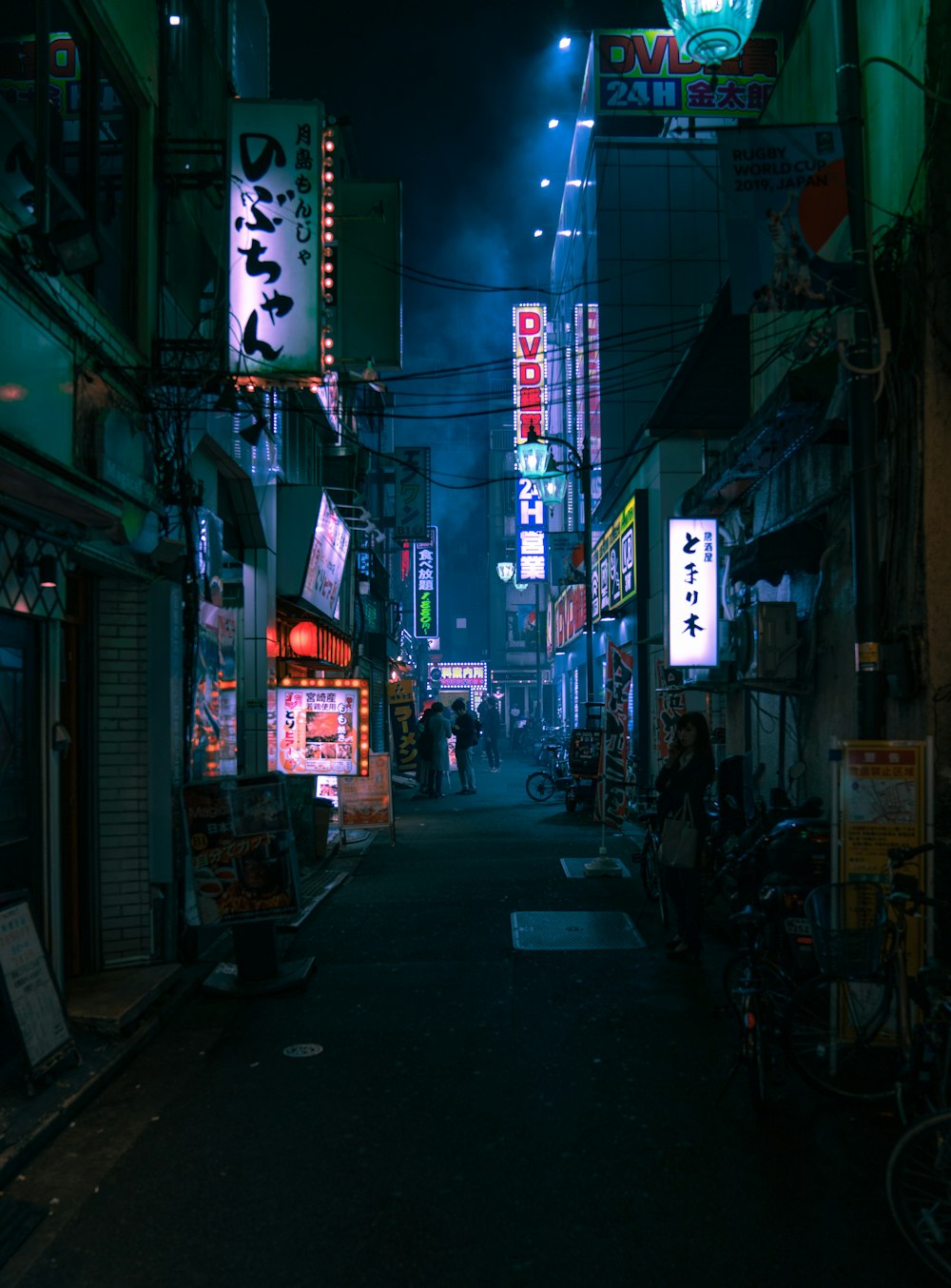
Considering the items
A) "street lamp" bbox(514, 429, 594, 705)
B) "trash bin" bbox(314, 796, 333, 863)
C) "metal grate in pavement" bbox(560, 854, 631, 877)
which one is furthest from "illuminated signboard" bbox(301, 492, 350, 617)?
"street lamp" bbox(514, 429, 594, 705)

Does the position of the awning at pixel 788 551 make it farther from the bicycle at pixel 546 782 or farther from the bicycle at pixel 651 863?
the bicycle at pixel 546 782

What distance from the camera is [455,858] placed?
14812mm

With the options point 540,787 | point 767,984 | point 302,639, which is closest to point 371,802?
point 302,639

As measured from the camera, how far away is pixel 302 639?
17625 millimetres

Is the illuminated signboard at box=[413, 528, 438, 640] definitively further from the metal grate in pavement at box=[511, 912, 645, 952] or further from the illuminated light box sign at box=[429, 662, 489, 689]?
the metal grate in pavement at box=[511, 912, 645, 952]

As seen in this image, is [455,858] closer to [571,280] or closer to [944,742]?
[944,742]

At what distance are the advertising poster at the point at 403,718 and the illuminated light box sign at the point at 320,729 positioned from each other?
9675mm

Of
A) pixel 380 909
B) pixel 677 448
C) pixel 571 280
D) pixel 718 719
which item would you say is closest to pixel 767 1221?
pixel 380 909

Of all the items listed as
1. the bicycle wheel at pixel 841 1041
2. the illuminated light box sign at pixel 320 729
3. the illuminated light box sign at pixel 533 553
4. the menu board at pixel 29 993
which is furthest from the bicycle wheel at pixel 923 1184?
the illuminated light box sign at pixel 533 553

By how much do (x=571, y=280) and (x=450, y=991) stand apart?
33169 mm

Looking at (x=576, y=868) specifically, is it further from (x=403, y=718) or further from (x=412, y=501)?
(x=412, y=501)

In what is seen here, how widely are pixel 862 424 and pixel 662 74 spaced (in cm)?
2742

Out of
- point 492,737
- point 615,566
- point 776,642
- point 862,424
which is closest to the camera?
point 862,424

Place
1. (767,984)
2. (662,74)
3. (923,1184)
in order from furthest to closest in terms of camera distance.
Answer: (662,74), (767,984), (923,1184)
